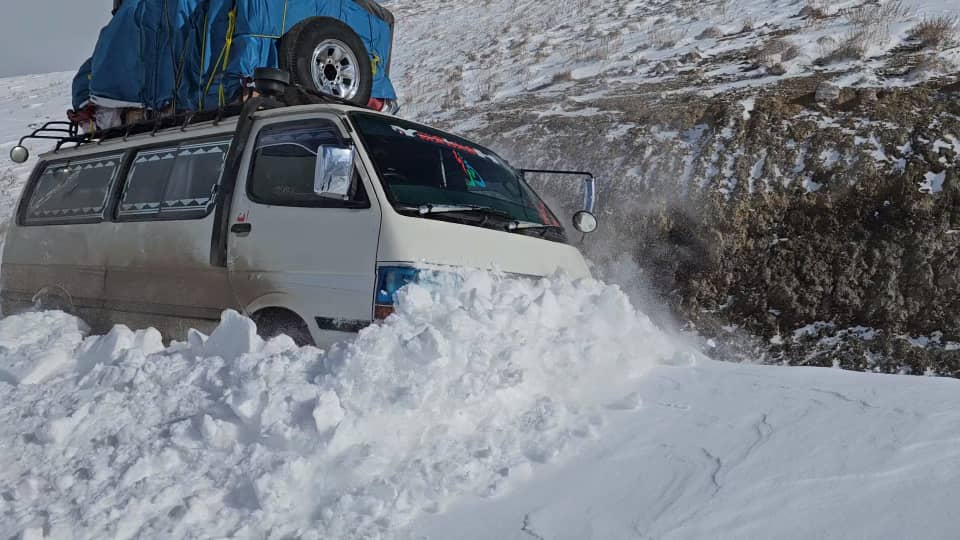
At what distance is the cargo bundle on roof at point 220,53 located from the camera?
5.07 meters

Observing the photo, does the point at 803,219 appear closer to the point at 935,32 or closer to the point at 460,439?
the point at 460,439

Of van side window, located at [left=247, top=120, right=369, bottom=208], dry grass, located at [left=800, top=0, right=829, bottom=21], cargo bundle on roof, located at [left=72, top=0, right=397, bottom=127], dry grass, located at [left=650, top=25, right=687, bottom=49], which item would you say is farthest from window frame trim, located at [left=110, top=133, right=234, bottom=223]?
dry grass, located at [left=800, top=0, right=829, bottom=21]

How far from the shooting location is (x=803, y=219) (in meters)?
6.24

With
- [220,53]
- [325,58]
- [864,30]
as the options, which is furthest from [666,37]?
[220,53]

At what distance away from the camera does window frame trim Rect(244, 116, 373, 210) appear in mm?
3648

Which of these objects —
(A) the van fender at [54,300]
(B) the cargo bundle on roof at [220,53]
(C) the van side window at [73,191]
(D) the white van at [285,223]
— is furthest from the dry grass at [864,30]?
(A) the van fender at [54,300]

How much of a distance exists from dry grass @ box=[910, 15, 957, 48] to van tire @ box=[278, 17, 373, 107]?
8.03 m

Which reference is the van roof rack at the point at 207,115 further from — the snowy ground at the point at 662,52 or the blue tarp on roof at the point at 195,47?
the snowy ground at the point at 662,52

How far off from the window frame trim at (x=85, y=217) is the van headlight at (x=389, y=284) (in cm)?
283

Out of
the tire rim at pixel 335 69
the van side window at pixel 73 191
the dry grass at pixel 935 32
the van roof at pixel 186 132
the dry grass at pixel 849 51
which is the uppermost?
the dry grass at pixel 935 32

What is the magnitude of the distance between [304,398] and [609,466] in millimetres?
1266

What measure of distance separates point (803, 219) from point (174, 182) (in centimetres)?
549

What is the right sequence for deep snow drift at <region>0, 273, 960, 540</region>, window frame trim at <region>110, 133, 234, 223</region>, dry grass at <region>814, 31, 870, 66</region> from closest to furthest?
deep snow drift at <region>0, 273, 960, 540</region> → window frame trim at <region>110, 133, 234, 223</region> → dry grass at <region>814, 31, 870, 66</region>

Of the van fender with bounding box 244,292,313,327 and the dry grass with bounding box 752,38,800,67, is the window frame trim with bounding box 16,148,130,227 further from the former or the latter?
the dry grass with bounding box 752,38,800,67
